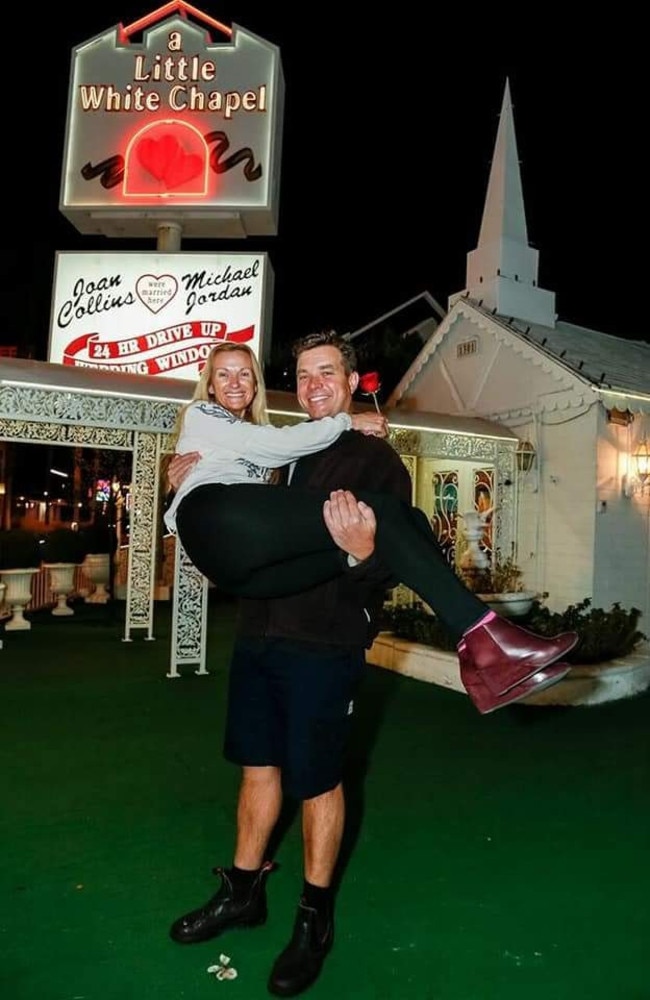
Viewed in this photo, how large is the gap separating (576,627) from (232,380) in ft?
18.4

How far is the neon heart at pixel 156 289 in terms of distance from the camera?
935 cm

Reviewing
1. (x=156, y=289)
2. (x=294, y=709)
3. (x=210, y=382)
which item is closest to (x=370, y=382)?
(x=210, y=382)

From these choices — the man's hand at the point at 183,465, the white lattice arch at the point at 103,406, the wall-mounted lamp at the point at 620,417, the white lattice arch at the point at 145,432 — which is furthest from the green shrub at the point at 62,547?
the man's hand at the point at 183,465

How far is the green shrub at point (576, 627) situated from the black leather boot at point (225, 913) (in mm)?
4512

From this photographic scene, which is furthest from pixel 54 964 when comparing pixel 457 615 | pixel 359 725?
pixel 359 725

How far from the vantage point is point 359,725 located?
532 cm

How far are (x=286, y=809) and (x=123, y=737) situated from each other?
5.46 feet

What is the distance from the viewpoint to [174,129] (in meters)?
9.87

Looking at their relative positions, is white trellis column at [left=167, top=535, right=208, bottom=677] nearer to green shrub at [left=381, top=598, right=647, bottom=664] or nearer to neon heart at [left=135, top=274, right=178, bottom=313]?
green shrub at [left=381, top=598, right=647, bottom=664]

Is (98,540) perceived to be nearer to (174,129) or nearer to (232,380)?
(174,129)

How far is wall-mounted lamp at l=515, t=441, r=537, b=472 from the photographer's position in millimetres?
8898

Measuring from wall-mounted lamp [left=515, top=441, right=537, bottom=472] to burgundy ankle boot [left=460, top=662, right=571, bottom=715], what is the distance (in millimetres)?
7052

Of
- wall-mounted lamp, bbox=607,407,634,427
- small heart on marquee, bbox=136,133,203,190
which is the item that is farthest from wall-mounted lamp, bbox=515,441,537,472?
small heart on marquee, bbox=136,133,203,190

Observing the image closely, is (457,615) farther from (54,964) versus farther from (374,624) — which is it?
(54,964)
